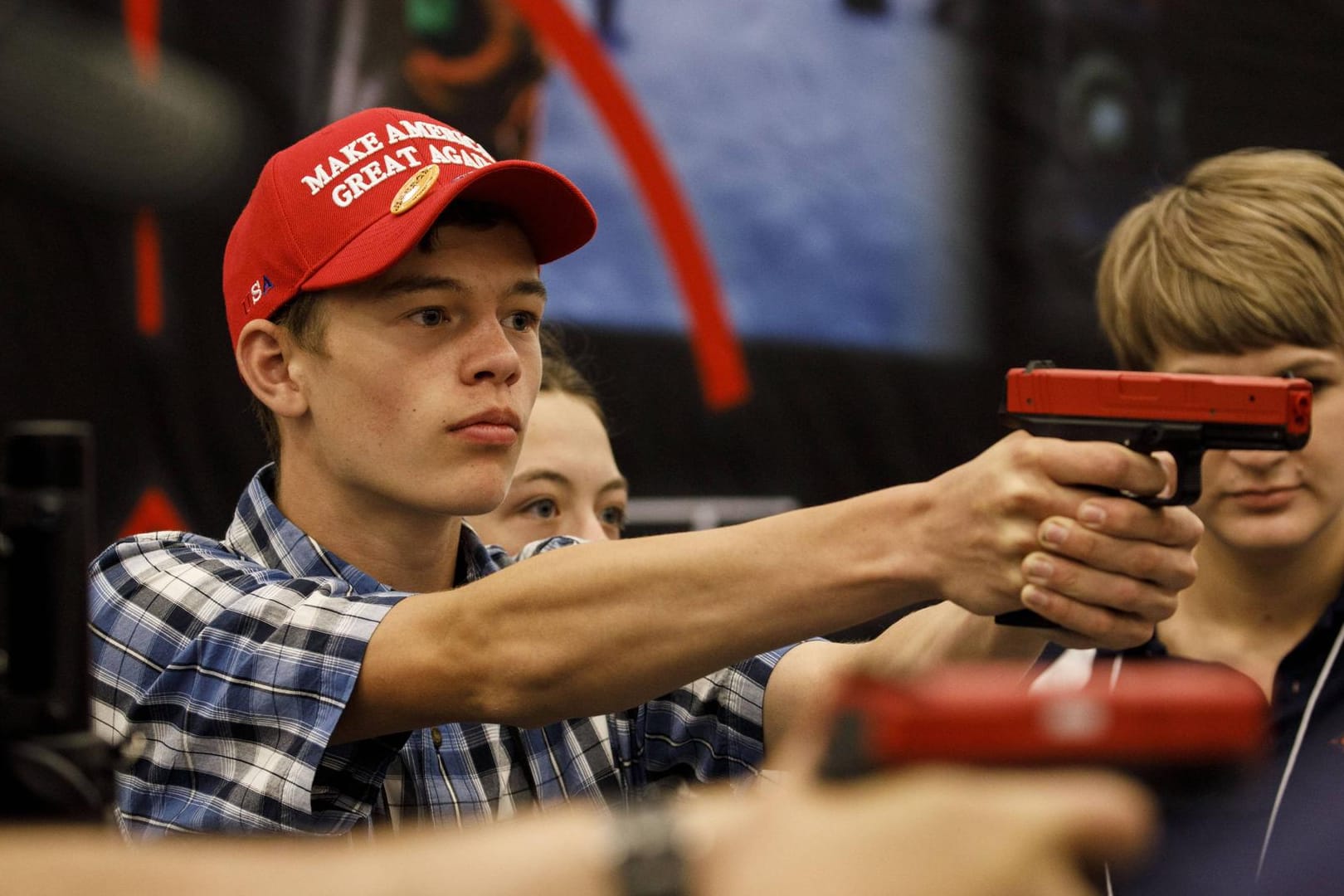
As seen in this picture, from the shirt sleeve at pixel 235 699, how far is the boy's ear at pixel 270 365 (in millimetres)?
262

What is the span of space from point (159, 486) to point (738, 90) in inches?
62.2

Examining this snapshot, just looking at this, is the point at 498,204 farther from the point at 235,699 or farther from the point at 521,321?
the point at 235,699

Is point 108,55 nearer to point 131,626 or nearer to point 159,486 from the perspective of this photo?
point 159,486

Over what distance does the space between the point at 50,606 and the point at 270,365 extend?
0.80 meters

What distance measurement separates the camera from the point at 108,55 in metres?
2.43

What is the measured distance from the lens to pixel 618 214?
3.05 metres

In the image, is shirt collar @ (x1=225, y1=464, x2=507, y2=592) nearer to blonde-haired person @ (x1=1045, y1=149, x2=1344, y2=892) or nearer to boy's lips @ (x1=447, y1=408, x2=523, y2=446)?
boy's lips @ (x1=447, y1=408, x2=523, y2=446)

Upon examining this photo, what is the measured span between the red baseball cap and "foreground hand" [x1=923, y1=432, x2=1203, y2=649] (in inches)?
25.4

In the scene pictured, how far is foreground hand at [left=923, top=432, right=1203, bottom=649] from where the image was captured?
112cm

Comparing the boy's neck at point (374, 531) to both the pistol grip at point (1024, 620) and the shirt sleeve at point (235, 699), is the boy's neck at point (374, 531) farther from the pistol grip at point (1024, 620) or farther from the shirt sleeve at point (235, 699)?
the pistol grip at point (1024, 620)

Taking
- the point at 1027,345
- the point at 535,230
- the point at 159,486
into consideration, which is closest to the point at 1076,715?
the point at 535,230

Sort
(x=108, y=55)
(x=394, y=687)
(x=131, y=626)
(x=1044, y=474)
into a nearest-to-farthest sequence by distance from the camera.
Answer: (x=1044, y=474) → (x=394, y=687) → (x=131, y=626) → (x=108, y=55)

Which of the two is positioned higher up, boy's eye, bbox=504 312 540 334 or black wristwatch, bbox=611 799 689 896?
boy's eye, bbox=504 312 540 334

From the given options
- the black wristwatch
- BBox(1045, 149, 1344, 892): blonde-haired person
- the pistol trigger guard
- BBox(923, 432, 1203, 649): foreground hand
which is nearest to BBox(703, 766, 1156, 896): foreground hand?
the black wristwatch
